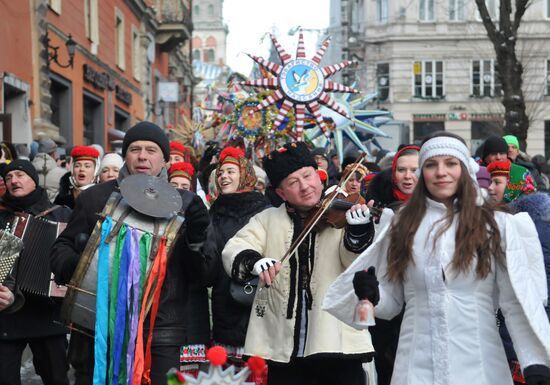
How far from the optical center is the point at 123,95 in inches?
1125

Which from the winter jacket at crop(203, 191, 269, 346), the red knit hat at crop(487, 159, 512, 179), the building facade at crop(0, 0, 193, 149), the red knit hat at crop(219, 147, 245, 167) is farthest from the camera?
the building facade at crop(0, 0, 193, 149)

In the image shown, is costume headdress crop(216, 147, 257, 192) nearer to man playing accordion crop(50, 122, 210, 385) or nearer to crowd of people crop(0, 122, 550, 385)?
crowd of people crop(0, 122, 550, 385)

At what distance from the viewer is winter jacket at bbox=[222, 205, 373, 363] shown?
4.83m

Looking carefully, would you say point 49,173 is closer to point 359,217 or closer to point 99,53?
point 359,217

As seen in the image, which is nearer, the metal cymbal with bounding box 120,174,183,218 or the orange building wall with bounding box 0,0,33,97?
the metal cymbal with bounding box 120,174,183,218

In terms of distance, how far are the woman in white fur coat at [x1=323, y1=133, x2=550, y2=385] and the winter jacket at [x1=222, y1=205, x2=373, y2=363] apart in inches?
25.0

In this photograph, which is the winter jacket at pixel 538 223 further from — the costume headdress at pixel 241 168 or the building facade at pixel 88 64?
the building facade at pixel 88 64

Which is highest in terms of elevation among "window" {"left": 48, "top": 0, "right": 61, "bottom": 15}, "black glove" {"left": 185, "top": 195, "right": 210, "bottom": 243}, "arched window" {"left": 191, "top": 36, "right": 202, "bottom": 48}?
"arched window" {"left": 191, "top": 36, "right": 202, "bottom": 48}

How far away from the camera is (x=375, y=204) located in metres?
6.21

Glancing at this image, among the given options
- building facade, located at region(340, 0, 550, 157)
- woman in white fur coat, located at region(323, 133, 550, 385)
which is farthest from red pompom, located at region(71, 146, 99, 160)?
building facade, located at region(340, 0, 550, 157)

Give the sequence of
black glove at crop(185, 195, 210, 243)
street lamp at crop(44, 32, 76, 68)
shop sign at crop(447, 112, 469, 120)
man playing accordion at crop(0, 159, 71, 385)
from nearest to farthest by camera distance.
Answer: black glove at crop(185, 195, 210, 243)
man playing accordion at crop(0, 159, 71, 385)
street lamp at crop(44, 32, 76, 68)
shop sign at crop(447, 112, 469, 120)

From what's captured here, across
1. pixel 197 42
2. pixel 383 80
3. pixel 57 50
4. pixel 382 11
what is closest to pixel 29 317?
pixel 57 50

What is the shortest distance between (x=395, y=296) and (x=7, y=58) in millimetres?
13755

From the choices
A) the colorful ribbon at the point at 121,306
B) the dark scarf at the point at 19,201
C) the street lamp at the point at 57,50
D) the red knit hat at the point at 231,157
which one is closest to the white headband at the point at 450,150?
the colorful ribbon at the point at 121,306
